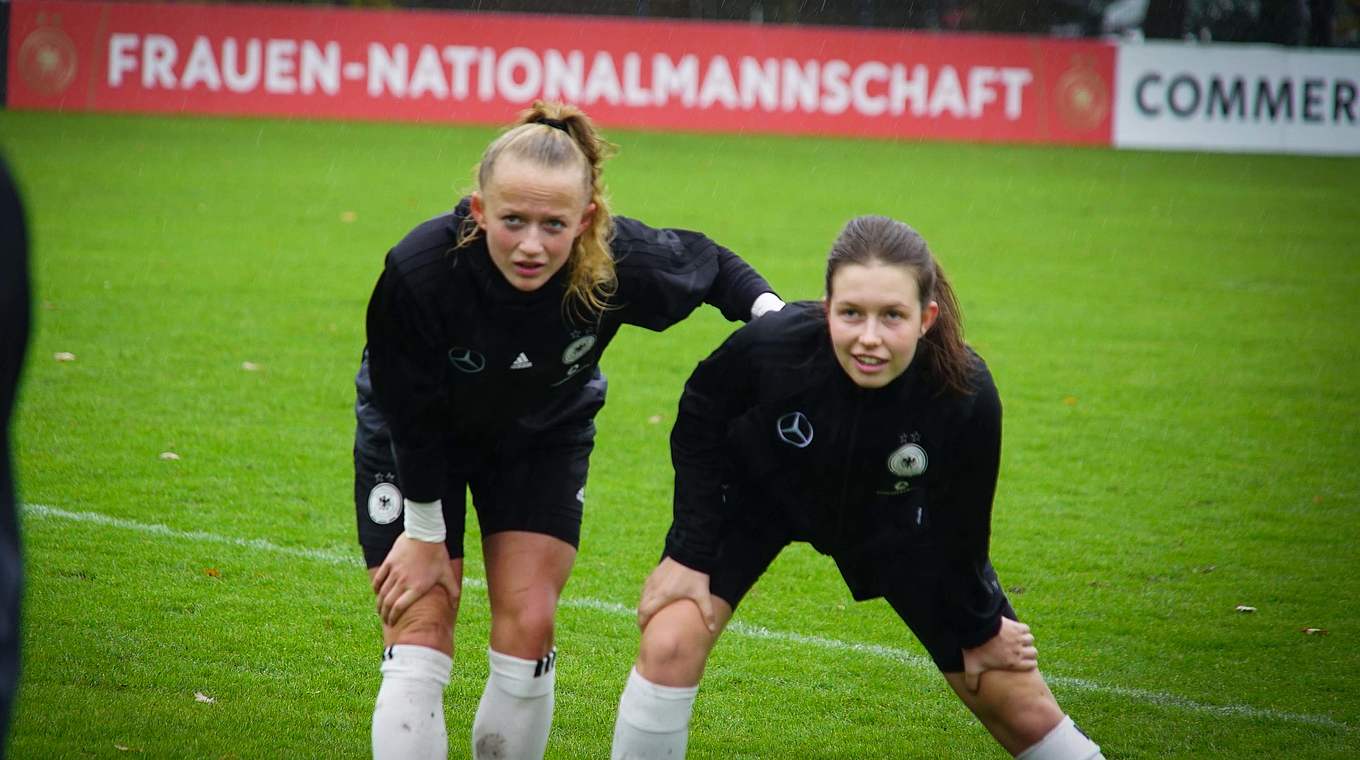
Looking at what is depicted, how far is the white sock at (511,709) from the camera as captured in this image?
13.6 feet

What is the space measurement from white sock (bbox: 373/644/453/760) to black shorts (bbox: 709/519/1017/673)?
755mm

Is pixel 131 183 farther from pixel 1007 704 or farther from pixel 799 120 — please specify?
pixel 1007 704

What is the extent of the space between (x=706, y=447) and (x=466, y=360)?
681mm

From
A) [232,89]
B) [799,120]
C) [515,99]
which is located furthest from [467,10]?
[799,120]

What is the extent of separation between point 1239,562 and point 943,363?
373cm

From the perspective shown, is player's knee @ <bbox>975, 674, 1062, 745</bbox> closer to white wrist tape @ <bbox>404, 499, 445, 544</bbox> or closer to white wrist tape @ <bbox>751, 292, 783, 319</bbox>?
white wrist tape @ <bbox>751, 292, 783, 319</bbox>

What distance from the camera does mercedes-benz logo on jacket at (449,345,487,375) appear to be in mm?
4102

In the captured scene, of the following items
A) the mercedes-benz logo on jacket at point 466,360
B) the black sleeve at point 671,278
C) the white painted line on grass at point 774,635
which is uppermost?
the black sleeve at point 671,278

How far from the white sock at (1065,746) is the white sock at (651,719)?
862 millimetres

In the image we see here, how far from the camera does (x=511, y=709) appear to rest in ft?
13.6

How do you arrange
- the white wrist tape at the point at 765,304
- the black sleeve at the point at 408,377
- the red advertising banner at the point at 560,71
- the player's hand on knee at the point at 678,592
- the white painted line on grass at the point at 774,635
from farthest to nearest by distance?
1. the red advertising banner at the point at 560,71
2. the white painted line on grass at the point at 774,635
3. the white wrist tape at the point at 765,304
4. the black sleeve at the point at 408,377
5. the player's hand on knee at the point at 678,592

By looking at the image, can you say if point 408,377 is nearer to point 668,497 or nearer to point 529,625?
point 529,625

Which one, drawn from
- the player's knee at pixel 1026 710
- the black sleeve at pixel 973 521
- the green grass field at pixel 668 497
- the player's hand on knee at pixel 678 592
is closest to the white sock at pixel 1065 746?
the player's knee at pixel 1026 710

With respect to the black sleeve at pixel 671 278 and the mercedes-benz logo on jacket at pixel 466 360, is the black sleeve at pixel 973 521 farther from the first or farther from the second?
the mercedes-benz logo on jacket at pixel 466 360
